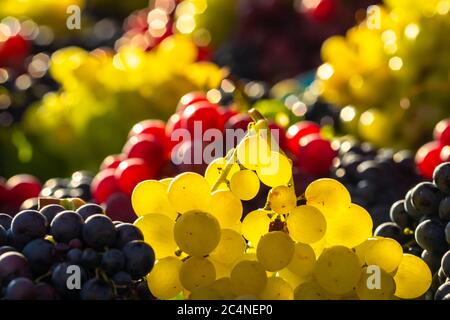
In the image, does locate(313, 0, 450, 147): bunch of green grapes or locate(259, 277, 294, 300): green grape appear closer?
locate(259, 277, 294, 300): green grape

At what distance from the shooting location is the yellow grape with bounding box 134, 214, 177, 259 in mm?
853

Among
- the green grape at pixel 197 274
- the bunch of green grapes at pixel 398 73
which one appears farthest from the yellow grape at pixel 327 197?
the bunch of green grapes at pixel 398 73

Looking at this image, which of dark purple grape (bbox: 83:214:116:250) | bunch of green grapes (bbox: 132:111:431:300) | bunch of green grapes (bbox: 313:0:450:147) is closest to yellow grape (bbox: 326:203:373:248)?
bunch of green grapes (bbox: 132:111:431:300)

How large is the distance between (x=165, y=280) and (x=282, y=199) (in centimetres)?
13

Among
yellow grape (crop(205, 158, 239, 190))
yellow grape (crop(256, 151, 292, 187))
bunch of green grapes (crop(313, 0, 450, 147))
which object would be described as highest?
bunch of green grapes (crop(313, 0, 450, 147))

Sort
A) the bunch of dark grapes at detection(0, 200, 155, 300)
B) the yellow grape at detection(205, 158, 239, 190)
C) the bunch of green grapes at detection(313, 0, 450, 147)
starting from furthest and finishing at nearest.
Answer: the bunch of green grapes at detection(313, 0, 450, 147) < the yellow grape at detection(205, 158, 239, 190) < the bunch of dark grapes at detection(0, 200, 155, 300)

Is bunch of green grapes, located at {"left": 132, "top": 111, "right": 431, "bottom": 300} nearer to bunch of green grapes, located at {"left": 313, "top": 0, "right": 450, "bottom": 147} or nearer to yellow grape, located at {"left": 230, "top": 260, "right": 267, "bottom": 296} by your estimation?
yellow grape, located at {"left": 230, "top": 260, "right": 267, "bottom": 296}

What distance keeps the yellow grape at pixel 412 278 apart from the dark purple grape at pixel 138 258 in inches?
9.7

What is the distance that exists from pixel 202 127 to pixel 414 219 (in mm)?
417

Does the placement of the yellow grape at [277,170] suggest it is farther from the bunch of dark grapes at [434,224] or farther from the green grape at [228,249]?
the bunch of dark grapes at [434,224]

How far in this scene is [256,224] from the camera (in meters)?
0.85
